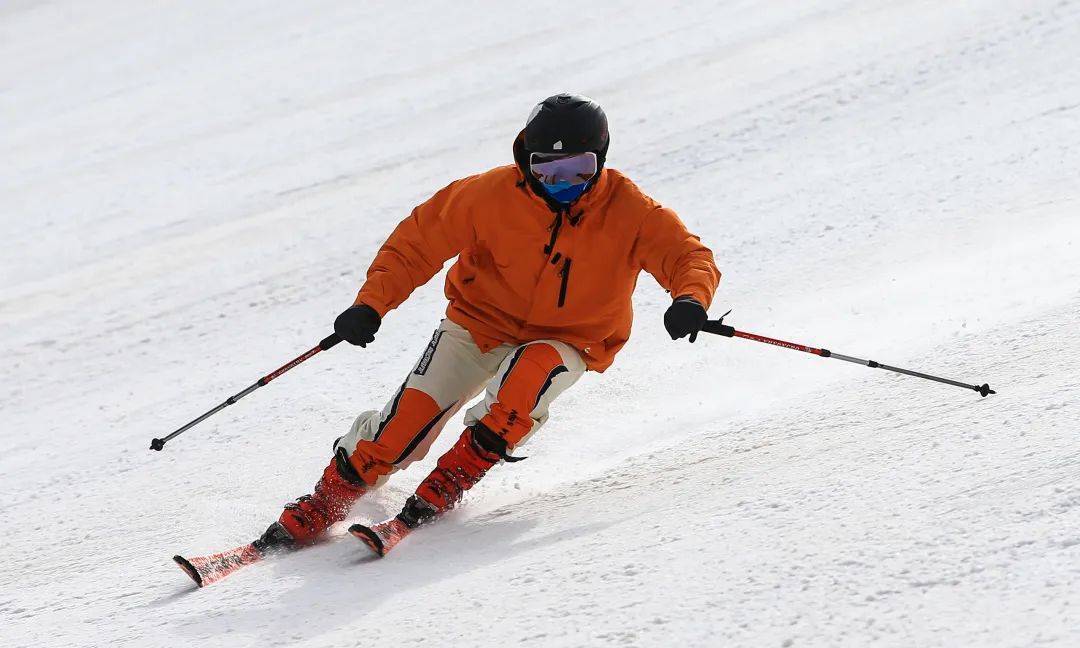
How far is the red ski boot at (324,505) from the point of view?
4234mm

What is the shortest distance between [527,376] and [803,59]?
6.69 m

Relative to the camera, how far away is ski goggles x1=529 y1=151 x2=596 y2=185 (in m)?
4.32

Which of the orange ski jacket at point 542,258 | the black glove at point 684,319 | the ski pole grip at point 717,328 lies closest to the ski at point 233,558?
the orange ski jacket at point 542,258

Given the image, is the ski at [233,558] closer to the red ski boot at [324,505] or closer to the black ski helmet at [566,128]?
the red ski boot at [324,505]

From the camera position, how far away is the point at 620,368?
20.6 ft

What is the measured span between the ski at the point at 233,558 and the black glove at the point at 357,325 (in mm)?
703

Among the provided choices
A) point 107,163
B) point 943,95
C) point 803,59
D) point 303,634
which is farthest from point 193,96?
point 303,634

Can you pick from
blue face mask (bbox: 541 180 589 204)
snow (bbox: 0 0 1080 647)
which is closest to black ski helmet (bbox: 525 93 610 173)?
blue face mask (bbox: 541 180 589 204)

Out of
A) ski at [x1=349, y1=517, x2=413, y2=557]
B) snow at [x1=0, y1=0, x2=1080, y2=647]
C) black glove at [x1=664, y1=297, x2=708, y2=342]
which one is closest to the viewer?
snow at [x1=0, y1=0, x2=1080, y2=647]

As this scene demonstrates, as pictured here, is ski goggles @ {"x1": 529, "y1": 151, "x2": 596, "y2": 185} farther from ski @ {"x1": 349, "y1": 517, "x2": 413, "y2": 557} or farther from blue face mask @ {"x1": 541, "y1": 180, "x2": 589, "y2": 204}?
ski @ {"x1": 349, "y1": 517, "x2": 413, "y2": 557}

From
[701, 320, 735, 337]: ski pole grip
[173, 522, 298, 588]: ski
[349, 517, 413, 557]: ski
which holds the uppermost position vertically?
[701, 320, 735, 337]: ski pole grip

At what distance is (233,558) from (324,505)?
0.37m

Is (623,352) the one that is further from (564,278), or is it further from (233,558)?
(233,558)

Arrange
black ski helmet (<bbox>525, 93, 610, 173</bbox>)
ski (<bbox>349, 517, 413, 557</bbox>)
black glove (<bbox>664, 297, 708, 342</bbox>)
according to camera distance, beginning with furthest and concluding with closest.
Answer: black ski helmet (<bbox>525, 93, 610, 173</bbox>)
black glove (<bbox>664, 297, 708, 342</bbox>)
ski (<bbox>349, 517, 413, 557</bbox>)
